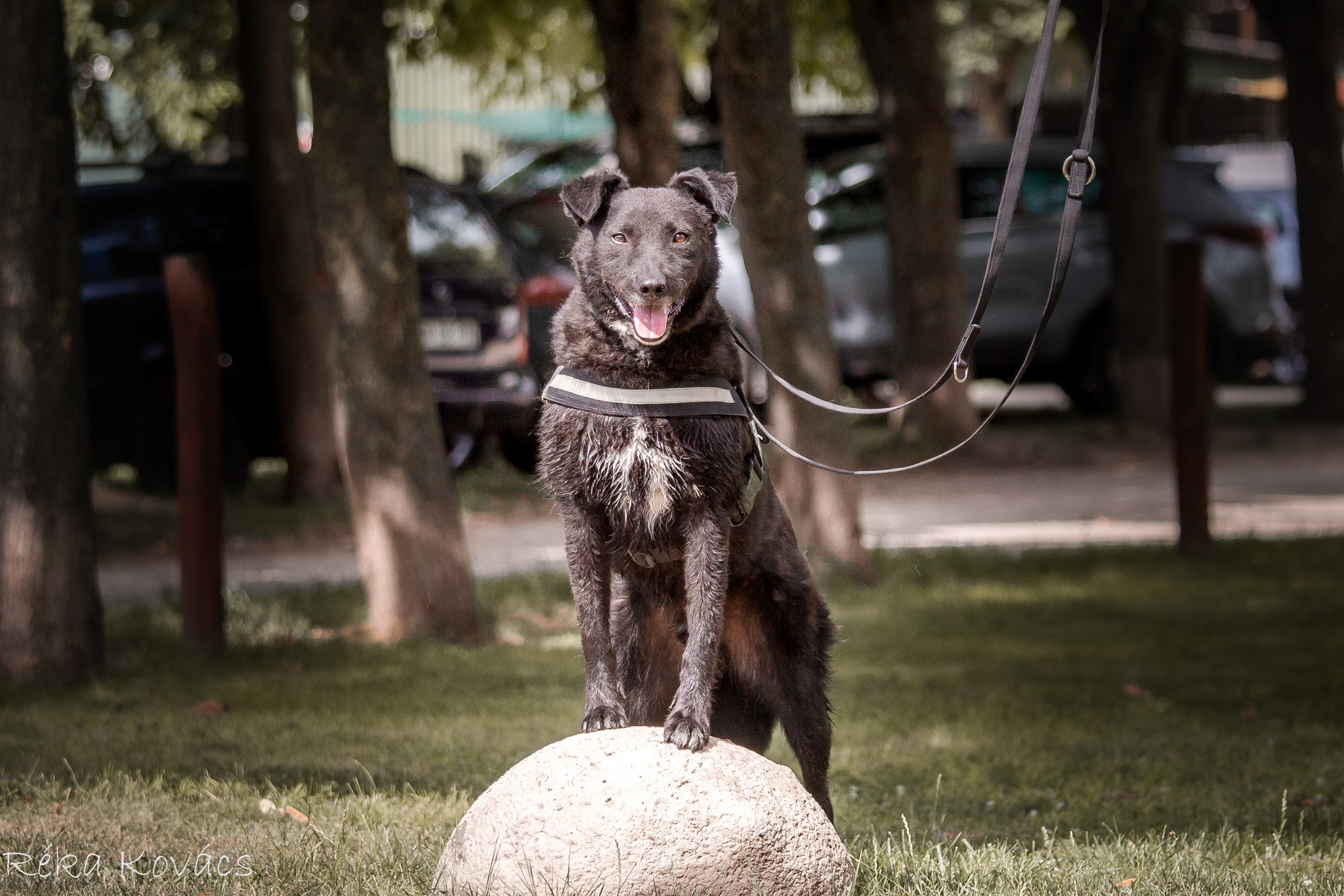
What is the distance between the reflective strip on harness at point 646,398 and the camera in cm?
392

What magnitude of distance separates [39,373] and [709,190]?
386 centimetres

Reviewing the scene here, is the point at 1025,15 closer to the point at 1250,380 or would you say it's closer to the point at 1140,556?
the point at 1250,380

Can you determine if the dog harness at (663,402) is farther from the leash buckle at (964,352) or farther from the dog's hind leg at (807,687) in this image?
the leash buckle at (964,352)

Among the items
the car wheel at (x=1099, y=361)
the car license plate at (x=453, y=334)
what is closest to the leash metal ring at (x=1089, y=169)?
the car license plate at (x=453, y=334)

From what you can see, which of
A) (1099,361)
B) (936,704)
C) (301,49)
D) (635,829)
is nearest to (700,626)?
(635,829)

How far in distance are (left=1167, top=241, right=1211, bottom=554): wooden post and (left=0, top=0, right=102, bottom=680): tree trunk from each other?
633cm

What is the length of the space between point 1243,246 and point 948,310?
4.38 meters

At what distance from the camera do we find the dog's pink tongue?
3750 millimetres

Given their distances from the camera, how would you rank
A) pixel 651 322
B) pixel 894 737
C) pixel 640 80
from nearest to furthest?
pixel 651 322
pixel 894 737
pixel 640 80

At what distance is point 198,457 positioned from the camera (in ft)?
25.1

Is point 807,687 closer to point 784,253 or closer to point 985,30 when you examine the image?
point 784,253

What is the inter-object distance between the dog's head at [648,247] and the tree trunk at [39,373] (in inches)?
140

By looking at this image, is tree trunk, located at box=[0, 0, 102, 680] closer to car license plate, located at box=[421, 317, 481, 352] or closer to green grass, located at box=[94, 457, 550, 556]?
green grass, located at box=[94, 457, 550, 556]

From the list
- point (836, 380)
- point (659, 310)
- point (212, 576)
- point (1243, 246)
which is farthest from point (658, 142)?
point (1243, 246)
